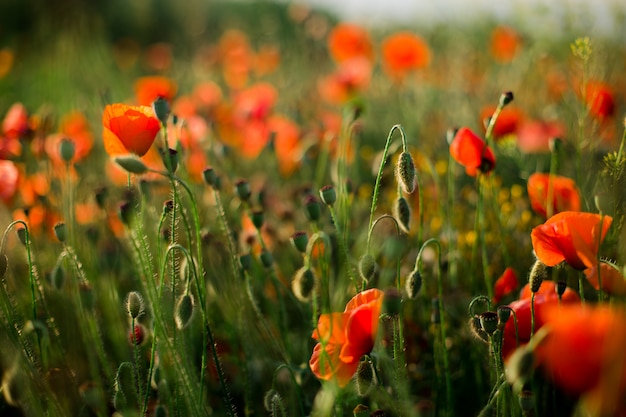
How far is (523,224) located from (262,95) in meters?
1.57

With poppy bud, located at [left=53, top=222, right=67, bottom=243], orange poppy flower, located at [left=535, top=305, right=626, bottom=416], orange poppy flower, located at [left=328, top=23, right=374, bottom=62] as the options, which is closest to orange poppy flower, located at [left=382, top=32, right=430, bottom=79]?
orange poppy flower, located at [left=328, top=23, right=374, bottom=62]

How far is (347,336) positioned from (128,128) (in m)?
0.70

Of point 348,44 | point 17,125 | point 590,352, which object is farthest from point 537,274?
point 348,44

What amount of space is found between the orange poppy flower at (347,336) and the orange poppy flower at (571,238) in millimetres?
349

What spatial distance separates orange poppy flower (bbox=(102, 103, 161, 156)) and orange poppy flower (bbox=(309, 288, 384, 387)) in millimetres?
583

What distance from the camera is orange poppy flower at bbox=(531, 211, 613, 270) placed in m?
1.25

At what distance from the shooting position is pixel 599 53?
2098mm

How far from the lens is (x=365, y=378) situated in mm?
1291

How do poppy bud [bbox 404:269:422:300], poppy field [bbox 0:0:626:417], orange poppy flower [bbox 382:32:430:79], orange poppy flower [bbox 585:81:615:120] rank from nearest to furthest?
1. poppy field [bbox 0:0:626:417]
2. poppy bud [bbox 404:269:422:300]
3. orange poppy flower [bbox 585:81:615:120]
4. orange poppy flower [bbox 382:32:430:79]

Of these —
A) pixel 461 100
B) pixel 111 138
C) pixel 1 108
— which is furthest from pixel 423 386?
pixel 1 108

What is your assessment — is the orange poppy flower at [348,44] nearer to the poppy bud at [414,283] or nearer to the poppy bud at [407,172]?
the poppy bud at [407,172]

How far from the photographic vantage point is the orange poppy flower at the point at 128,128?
1454 millimetres

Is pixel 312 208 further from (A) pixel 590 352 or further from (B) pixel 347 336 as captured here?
(A) pixel 590 352

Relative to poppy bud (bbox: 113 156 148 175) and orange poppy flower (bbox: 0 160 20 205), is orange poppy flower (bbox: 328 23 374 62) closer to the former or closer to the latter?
orange poppy flower (bbox: 0 160 20 205)
